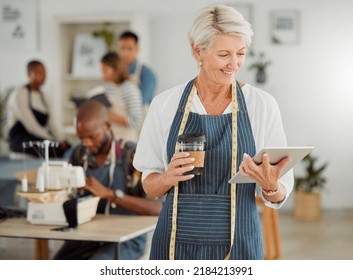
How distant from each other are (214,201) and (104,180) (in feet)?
4.01

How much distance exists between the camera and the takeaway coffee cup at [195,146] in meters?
1.81

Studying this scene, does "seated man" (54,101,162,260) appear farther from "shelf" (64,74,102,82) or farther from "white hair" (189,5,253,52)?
"shelf" (64,74,102,82)

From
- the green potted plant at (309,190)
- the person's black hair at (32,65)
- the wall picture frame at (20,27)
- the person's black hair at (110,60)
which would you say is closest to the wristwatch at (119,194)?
the person's black hair at (110,60)

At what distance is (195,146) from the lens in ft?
5.95

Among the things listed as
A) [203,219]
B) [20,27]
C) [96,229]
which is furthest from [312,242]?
[20,27]

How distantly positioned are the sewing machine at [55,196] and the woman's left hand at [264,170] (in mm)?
1114

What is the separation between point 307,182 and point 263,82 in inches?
34.2

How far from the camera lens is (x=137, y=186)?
3016mm

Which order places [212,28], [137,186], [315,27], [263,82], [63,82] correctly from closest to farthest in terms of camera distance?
[212,28] → [137,186] → [315,27] → [263,82] → [63,82]

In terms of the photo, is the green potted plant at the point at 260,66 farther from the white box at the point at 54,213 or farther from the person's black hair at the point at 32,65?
the white box at the point at 54,213

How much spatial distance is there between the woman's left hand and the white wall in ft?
8.56

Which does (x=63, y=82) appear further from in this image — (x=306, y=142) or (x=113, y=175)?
(x=113, y=175)

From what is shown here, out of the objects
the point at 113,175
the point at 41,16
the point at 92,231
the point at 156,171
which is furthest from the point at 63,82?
the point at 156,171

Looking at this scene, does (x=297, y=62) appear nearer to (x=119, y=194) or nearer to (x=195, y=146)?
(x=119, y=194)
